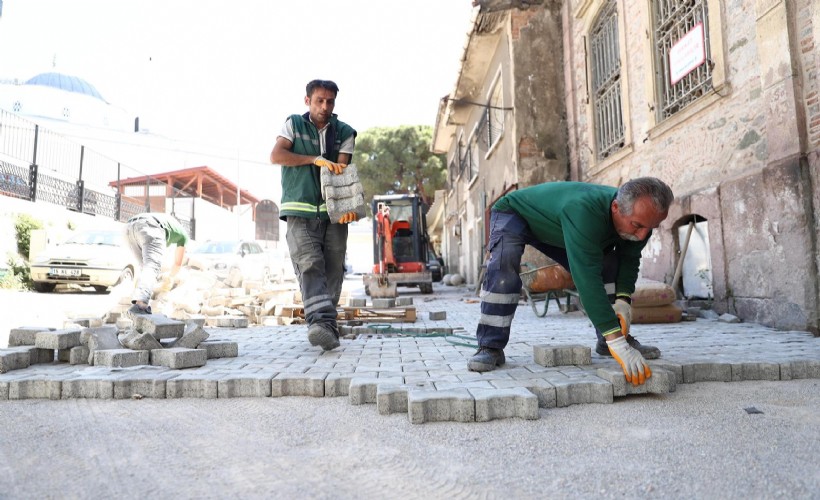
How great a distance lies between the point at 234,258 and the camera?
1296 cm

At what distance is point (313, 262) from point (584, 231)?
2.03 metres

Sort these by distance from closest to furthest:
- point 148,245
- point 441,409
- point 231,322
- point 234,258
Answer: point 441,409 < point 148,245 < point 231,322 < point 234,258

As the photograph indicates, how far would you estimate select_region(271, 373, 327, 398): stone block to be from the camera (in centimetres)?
265

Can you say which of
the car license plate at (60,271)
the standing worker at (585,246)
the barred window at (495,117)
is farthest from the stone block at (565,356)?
the car license plate at (60,271)

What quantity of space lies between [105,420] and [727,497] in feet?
7.71

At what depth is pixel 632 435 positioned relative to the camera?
6.55 feet

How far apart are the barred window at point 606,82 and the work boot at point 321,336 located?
5710 millimetres

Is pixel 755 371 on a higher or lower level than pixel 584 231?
lower

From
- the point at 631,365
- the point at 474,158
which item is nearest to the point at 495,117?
the point at 474,158

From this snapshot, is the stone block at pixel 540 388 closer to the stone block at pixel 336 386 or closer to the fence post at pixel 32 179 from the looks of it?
the stone block at pixel 336 386

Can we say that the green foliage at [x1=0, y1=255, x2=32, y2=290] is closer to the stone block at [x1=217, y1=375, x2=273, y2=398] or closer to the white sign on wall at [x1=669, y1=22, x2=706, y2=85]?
the stone block at [x1=217, y1=375, x2=273, y2=398]

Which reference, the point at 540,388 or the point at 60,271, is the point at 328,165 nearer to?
the point at 540,388

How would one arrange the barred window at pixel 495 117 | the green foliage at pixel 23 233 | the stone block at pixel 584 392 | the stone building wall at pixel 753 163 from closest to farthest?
the stone block at pixel 584 392, the stone building wall at pixel 753 163, the barred window at pixel 495 117, the green foliage at pixel 23 233

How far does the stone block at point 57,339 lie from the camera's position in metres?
3.22
